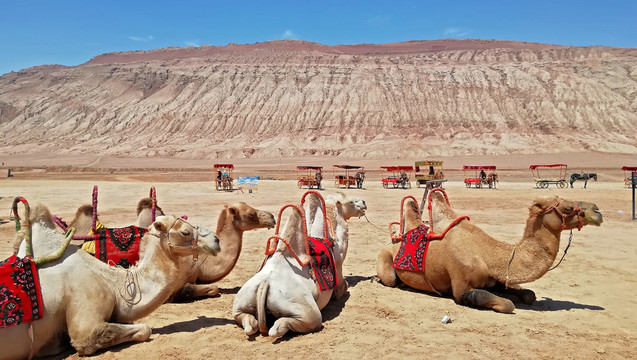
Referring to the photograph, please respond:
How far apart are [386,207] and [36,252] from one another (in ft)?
61.2

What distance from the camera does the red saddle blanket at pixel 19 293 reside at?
4.53 metres

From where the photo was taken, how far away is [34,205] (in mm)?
5148

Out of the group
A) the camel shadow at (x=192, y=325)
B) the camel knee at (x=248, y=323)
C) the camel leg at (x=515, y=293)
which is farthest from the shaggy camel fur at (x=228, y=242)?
the camel leg at (x=515, y=293)

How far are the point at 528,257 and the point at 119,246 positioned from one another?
563 centimetres

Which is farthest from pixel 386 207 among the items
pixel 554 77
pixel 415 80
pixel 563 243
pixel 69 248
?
pixel 554 77

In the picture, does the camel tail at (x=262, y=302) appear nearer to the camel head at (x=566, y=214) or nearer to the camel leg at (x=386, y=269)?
the camel leg at (x=386, y=269)

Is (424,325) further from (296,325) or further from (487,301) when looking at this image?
(296,325)

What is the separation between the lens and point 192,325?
6188 mm

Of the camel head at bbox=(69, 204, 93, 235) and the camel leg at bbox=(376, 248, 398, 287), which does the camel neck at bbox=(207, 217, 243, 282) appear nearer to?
the camel head at bbox=(69, 204, 93, 235)

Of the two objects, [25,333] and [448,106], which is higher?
[448,106]

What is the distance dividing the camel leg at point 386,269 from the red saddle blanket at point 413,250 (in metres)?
0.32

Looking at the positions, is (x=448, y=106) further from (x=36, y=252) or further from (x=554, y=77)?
(x=36, y=252)

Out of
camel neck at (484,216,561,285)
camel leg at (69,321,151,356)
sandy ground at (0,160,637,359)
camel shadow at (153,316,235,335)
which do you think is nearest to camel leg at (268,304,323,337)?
sandy ground at (0,160,637,359)

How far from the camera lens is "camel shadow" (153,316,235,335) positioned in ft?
19.5
